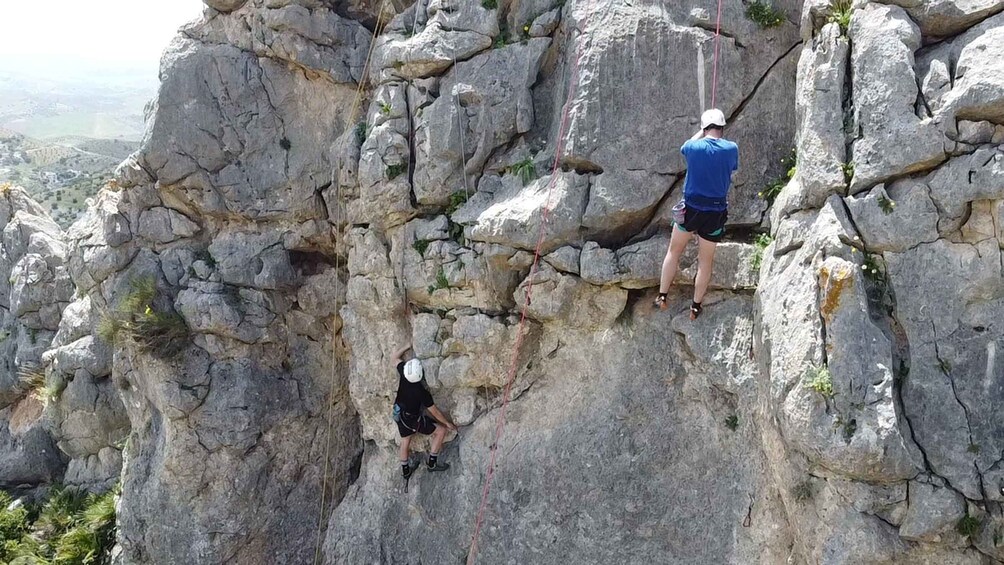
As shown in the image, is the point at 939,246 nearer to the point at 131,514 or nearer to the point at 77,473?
the point at 131,514

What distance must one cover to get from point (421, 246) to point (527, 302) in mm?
2191

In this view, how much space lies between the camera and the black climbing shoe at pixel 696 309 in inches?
345

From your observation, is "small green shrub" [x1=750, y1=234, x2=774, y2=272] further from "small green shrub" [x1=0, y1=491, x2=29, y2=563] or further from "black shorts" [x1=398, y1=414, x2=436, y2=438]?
"small green shrub" [x1=0, y1=491, x2=29, y2=563]

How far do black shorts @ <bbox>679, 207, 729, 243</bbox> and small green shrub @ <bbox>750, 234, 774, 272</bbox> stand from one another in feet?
2.35

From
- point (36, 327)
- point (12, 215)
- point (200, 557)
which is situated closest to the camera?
point (200, 557)

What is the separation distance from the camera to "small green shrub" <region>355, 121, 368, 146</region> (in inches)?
478

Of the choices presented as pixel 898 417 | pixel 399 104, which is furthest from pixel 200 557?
pixel 898 417

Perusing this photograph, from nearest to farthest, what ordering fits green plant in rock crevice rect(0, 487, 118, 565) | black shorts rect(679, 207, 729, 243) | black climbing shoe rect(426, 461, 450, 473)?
1. black shorts rect(679, 207, 729, 243)
2. black climbing shoe rect(426, 461, 450, 473)
3. green plant in rock crevice rect(0, 487, 118, 565)

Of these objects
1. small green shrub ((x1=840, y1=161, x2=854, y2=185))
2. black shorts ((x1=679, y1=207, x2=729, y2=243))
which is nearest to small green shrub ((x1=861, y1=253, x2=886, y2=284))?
small green shrub ((x1=840, y1=161, x2=854, y2=185))

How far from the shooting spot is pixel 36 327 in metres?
19.3

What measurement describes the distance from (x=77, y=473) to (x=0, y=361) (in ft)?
15.1

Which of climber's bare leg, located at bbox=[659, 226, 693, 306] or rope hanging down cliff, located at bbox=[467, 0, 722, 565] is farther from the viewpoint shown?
rope hanging down cliff, located at bbox=[467, 0, 722, 565]

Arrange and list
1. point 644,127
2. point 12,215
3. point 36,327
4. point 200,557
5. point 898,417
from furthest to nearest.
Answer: point 12,215 < point 36,327 < point 200,557 < point 644,127 < point 898,417

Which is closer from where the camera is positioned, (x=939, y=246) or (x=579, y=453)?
(x=939, y=246)
